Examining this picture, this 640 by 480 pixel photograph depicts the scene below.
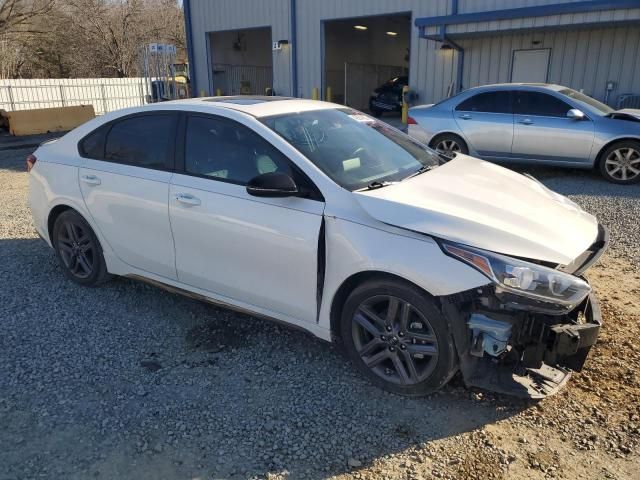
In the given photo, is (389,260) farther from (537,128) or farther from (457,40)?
(457,40)

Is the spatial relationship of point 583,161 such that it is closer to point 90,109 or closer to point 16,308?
point 16,308

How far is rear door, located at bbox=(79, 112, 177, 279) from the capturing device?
12.6ft

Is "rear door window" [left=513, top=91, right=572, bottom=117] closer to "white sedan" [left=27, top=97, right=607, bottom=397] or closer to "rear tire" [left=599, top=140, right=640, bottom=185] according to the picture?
"rear tire" [left=599, top=140, right=640, bottom=185]

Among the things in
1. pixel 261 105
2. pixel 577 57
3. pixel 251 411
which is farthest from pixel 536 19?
pixel 251 411

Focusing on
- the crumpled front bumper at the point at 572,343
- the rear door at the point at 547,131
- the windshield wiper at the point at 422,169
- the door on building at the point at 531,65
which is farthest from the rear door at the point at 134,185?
the door on building at the point at 531,65

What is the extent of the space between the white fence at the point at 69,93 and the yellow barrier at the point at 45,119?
251cm

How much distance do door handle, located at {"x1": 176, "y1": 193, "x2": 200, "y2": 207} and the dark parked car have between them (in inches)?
735

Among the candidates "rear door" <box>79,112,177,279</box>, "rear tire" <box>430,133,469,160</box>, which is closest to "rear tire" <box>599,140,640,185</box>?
"rear tire" <box>430,133,469,160</box>

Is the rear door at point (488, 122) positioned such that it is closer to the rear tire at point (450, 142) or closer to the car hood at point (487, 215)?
the rear tire at point (450, 142)

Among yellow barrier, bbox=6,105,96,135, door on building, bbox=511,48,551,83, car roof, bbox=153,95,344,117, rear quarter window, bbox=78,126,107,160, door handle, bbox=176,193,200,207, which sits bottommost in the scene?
yellow barrier, bbox=6,105,96,135

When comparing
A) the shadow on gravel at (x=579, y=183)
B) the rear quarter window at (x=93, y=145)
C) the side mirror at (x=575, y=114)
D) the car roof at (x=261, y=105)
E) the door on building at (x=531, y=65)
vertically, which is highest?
the door on building at (x=531, y=65)

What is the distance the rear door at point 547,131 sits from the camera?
841cm

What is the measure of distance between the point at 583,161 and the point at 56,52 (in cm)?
3774

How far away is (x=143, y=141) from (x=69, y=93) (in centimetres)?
2323
